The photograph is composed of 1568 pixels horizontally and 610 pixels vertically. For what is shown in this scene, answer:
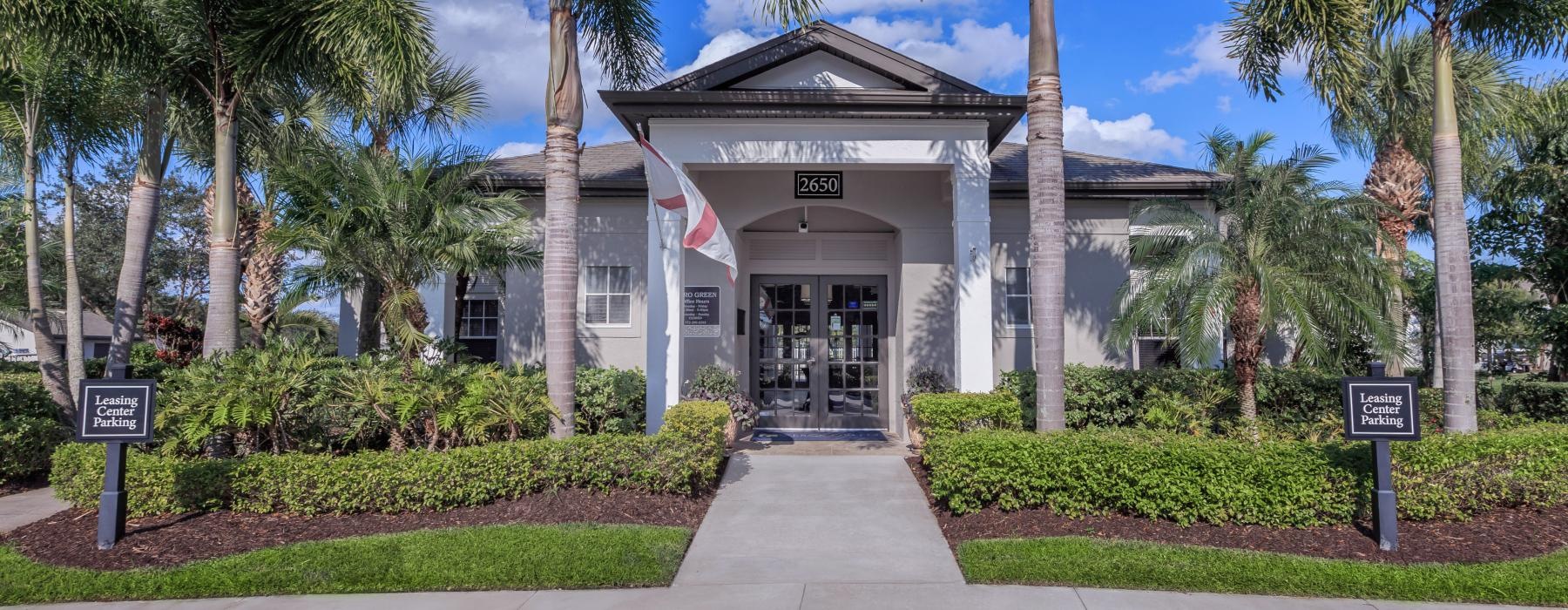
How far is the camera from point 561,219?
7.58 meters

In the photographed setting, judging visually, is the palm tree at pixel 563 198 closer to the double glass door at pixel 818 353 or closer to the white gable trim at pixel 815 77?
the white gable trim at pixel 815 77

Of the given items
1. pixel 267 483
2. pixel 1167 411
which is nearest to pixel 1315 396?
pixel 1167 411

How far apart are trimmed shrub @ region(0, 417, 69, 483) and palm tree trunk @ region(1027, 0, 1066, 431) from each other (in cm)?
1052

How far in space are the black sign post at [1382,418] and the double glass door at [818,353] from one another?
6.90m

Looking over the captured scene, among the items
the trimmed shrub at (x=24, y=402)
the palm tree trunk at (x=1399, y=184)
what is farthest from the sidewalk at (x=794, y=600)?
the palm tree trunk at (x=1399, y=184)

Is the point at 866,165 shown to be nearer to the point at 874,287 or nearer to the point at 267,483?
the point at 874,287

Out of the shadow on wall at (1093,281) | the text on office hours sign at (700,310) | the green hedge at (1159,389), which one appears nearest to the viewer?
the green hedge at (1159,389)

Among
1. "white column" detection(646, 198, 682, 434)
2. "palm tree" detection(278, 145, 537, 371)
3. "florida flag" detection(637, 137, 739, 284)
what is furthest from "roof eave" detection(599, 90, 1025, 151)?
"palm tree" detection(278, 145, 537, 371)

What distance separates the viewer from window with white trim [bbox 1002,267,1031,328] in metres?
12.0

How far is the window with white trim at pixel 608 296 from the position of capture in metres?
11.9

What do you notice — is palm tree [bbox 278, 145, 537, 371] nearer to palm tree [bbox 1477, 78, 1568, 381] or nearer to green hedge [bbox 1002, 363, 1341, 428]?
green hedge [bbox 1002, 363, 1341, 428]

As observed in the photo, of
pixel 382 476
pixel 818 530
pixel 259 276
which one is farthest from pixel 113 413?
pixel 259 276

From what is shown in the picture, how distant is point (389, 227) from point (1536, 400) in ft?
49.7

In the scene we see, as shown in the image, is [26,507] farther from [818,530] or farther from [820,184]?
[820,184]
